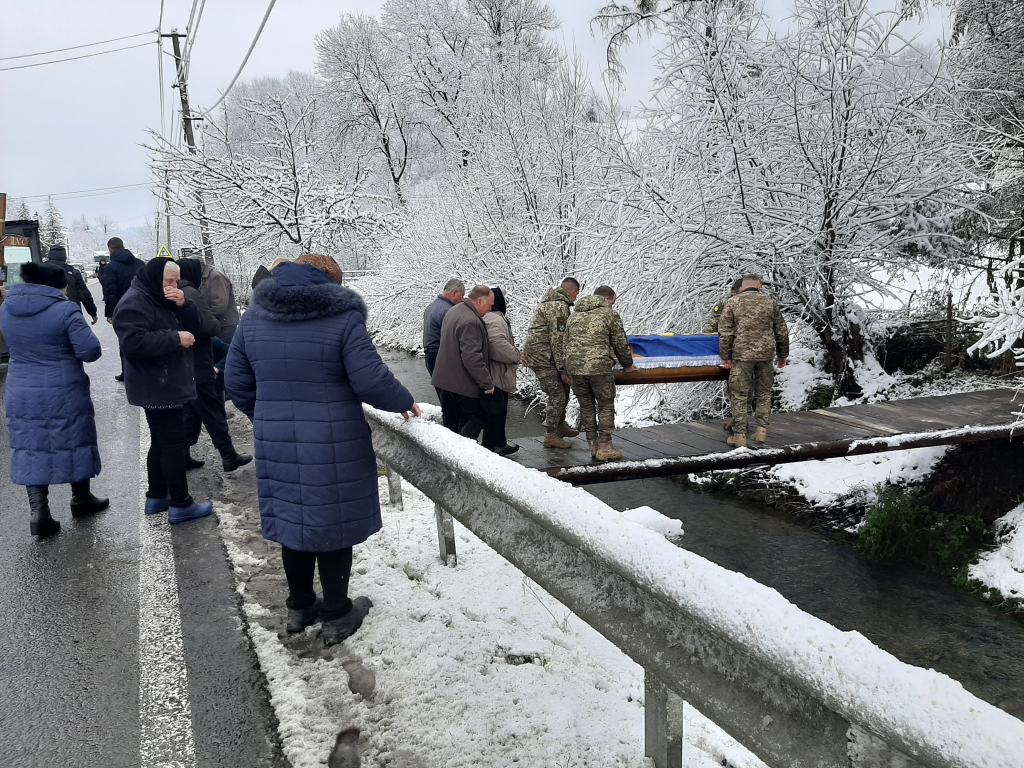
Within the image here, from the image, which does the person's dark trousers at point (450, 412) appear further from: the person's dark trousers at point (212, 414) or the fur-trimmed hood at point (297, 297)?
the fur-trimmed hood at point (297, 297)

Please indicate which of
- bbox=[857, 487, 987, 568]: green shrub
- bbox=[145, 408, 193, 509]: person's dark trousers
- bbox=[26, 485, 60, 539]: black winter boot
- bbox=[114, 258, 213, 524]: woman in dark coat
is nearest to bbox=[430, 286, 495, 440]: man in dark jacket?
bbox=[114, 258, 213, 524]: woman in dark coat

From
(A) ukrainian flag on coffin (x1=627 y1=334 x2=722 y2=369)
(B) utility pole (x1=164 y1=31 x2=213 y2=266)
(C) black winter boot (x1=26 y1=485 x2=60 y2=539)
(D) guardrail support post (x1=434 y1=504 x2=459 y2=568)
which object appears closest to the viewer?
(D) guardrail support post (x1=434 y1=504 x2=459 y2=568)

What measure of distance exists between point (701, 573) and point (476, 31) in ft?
92.9

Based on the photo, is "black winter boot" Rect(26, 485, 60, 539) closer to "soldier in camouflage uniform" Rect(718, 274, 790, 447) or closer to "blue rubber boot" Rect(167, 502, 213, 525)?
"blue rubber boot" Rect(167, 502, 213, 525)

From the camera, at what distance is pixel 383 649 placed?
3.29 metres

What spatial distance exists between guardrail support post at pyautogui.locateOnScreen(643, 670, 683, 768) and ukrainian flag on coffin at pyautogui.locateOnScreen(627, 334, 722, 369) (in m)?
5.68

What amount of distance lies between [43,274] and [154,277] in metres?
0.80

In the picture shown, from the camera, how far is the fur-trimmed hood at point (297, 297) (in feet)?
10.4

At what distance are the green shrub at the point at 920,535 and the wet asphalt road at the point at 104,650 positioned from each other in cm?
638

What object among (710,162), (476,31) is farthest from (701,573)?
(476,31)

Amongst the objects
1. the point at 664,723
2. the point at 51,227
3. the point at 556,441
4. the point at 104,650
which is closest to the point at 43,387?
the point at 104,650

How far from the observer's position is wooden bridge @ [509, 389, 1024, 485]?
648 centimetres

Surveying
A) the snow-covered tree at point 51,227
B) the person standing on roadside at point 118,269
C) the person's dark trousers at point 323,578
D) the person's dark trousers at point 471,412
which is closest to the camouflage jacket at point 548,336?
the person's dark trousers at point 471,412

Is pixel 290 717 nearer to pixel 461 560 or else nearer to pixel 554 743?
pixel 554 743
